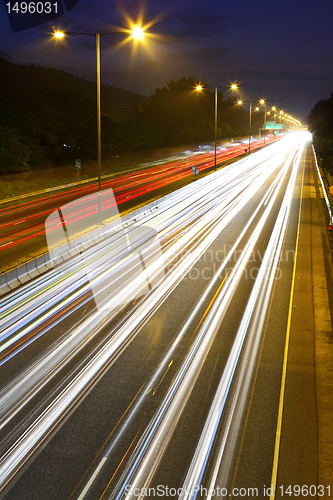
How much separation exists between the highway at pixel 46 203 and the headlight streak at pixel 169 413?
323 inches

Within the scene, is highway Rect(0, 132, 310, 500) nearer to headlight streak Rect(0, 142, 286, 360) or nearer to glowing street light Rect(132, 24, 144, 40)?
headlight streak Rect(0, 142, 286, 360)

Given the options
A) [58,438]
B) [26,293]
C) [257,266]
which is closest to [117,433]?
[58,438]

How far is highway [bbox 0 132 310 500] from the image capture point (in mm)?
6531

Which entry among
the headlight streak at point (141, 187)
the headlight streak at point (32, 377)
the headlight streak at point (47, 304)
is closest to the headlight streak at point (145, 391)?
the headlight streak at point (32, 377)

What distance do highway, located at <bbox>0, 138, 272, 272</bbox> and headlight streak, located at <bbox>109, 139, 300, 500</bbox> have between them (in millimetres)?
8205

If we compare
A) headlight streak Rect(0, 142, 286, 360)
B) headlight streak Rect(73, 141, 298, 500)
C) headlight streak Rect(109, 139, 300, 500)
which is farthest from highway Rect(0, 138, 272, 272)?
headlight streak Rect(109, 139, 300, 500)

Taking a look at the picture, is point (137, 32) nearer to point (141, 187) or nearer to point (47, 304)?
point (47, 304)

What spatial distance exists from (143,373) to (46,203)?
978 inches

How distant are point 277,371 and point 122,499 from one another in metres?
4.52

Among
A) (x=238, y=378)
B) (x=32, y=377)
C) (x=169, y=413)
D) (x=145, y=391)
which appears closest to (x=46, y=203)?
(x=32, y=377)

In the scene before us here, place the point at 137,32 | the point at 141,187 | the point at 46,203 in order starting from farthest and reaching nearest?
the point at 141,187 < the point at 46,203 < the point at 137,32

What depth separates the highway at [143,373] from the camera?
257 inches

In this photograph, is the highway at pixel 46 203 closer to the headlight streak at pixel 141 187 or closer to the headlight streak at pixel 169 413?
the headlight streak at pixel 141 187

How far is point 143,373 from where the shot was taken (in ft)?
30.2
